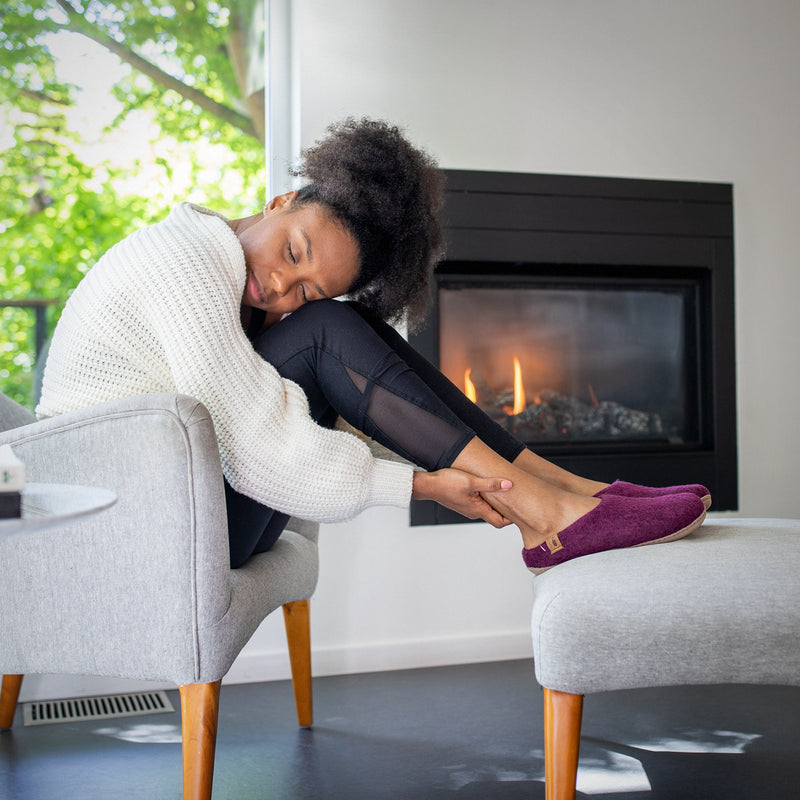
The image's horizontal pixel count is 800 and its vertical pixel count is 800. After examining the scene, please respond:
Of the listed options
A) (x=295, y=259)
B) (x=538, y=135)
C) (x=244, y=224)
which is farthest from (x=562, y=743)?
(x=538, y=135)

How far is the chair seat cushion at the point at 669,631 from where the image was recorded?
Answer: 1170 mm

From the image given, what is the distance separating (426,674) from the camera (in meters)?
2.27

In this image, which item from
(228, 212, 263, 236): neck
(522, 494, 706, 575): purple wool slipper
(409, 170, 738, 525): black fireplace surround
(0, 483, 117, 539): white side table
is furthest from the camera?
(409, 170, 738, 525): black fireplace surround

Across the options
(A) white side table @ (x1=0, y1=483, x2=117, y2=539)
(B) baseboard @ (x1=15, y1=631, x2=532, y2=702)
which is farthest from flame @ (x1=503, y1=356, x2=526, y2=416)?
(A) white side table @ (x1=0, y1=483, x2=117, y2=539)

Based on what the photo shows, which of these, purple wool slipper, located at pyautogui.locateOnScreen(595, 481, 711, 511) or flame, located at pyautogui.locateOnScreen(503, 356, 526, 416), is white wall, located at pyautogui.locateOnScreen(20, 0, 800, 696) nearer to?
flame, located at pyautogui.locateOnScreen(503, 356, 526, 416)

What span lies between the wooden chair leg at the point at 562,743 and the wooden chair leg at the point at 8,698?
3.86 ft

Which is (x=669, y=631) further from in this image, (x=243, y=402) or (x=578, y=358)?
(x=578, y=358)

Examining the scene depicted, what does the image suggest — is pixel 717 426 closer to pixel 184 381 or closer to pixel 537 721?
pixel 537 721

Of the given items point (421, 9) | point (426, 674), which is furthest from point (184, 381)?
point (421, 9)

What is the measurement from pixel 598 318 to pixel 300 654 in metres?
1.34

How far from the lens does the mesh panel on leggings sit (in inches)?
52.9

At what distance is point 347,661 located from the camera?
229 cm

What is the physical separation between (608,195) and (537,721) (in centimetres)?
142

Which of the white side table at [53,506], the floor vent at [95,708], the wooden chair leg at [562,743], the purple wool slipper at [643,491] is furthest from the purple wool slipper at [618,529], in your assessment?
the floor vent at [95,708]
